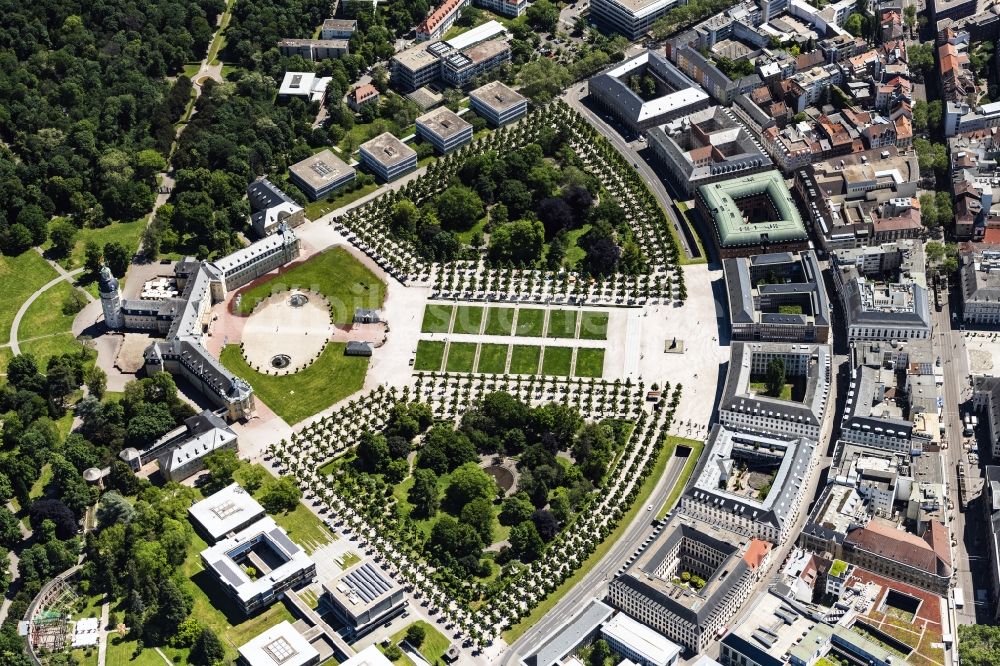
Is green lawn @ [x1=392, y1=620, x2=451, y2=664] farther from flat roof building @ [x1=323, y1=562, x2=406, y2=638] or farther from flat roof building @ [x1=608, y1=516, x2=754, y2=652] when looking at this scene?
flat roof building @ [x1=608, y1=516, x2=754, y2=652]

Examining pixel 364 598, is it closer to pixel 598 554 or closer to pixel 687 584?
pixel 598 554

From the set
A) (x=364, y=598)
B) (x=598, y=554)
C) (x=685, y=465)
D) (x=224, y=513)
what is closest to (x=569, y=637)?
(x=598, y=554)

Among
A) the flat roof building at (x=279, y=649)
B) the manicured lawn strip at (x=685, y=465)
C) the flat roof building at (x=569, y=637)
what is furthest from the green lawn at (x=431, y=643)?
the manicured lawn strip at (x=685, y=465)

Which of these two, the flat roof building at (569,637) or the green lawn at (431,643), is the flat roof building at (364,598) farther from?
the flat roof building at (569,637)

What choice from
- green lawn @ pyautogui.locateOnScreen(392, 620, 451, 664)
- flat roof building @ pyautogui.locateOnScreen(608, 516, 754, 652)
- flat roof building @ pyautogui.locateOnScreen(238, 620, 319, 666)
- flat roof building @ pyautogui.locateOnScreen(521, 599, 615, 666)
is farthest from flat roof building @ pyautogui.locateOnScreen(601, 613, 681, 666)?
flat roof building @ pyautogui.locateOnScreen(238, 620, 319, 666)

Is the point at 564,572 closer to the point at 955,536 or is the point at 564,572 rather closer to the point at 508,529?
the point at 508,529

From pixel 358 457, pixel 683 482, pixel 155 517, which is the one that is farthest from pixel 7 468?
pixel 683 482
